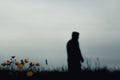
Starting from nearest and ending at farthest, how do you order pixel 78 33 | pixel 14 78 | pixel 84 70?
pixel 14 78 → pixel 84 70 → pixel 78 33

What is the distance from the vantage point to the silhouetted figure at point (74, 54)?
11.7 m

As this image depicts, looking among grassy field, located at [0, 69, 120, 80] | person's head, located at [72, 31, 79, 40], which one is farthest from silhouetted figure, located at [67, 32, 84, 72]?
grassy field, located at [0, 69, 120, 80]

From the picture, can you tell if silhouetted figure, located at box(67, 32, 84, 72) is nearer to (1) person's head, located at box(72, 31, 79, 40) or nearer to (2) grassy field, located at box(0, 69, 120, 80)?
(1) person's head, located at box(72, 31, 79, 40)

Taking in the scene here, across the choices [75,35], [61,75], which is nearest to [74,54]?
[75,35]

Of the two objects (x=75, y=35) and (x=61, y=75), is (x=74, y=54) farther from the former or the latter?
(x=61, y=75)

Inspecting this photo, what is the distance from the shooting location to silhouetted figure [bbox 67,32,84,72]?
1166 cm

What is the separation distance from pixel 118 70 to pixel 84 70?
1318mm

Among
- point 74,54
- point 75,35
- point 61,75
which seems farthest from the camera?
point 74,54

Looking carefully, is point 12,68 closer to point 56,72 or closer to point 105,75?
point 56,72

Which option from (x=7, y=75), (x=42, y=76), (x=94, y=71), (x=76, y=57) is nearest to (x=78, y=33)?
(x=76, y=57)

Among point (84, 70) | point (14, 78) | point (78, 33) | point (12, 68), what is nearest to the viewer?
point (14, 78)

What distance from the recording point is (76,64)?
1180 cm

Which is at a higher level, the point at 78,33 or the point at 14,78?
the point at 78,33

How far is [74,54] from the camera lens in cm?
1188
